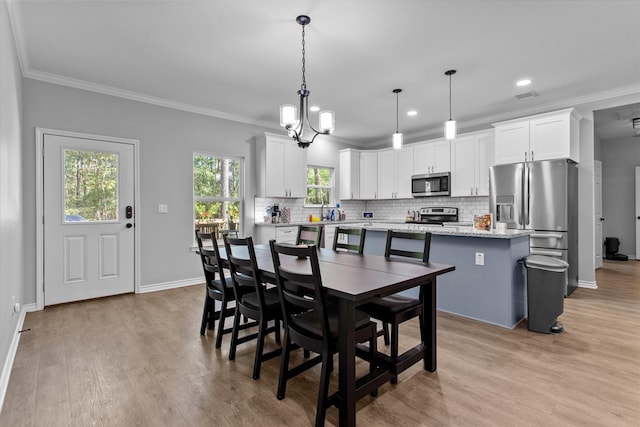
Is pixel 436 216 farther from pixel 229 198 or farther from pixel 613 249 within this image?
pixel 613 249

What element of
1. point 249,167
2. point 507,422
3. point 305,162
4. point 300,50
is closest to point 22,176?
point 249,167

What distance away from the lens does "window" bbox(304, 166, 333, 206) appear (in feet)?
21.9

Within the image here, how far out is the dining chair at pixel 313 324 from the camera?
172cm

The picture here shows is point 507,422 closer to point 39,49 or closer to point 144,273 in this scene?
point 144,273

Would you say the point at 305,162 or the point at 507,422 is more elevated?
the point at 305,162

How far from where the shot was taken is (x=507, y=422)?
1.74 m

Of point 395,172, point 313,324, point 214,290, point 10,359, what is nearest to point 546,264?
point 313,324

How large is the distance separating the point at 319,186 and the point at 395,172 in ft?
5.15

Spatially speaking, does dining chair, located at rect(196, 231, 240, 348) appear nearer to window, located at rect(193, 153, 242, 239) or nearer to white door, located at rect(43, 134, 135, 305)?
white door, located at rect(43, 134, 135, 305)

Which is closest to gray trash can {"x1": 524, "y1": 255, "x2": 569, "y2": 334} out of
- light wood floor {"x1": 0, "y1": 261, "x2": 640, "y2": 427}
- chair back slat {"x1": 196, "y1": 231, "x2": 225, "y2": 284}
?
light wood floor {"x1": 0, "y1": 261, "x2": 640, "y2": 427}

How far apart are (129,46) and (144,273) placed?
112 inches

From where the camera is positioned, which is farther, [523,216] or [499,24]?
[523,216]

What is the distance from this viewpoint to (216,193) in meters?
5.31

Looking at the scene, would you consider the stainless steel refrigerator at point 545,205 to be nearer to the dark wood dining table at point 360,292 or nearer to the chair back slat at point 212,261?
the dark wood dining table at point 360,292
